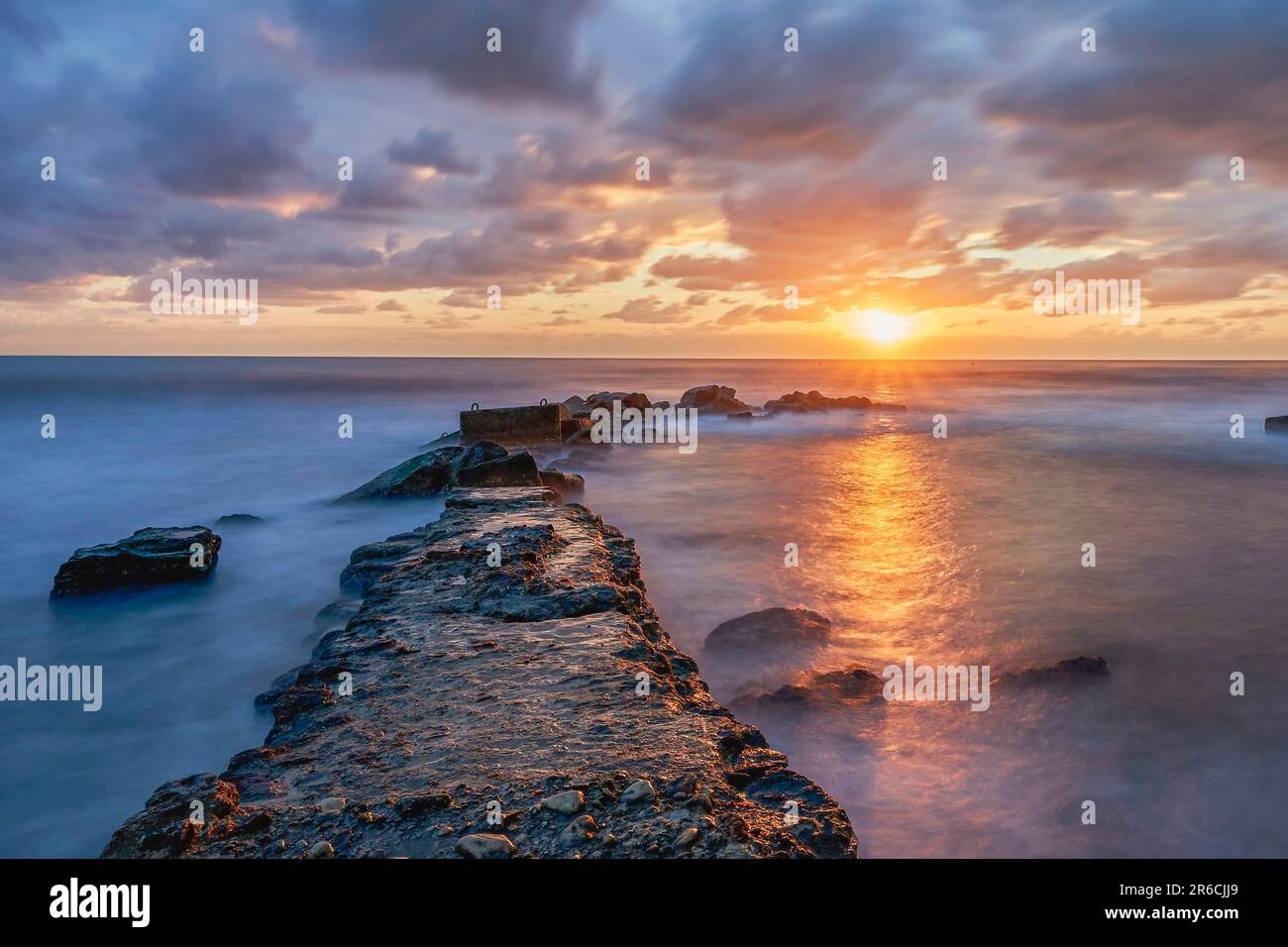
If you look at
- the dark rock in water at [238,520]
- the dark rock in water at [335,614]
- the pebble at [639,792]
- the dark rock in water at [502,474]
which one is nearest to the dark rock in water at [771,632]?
the dark rock in water at [335,614]

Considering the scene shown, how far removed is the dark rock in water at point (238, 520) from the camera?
14938 mm

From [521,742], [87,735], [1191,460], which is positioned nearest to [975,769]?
[521,742]

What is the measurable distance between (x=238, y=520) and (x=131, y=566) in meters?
4.76

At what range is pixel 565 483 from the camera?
17609 mm

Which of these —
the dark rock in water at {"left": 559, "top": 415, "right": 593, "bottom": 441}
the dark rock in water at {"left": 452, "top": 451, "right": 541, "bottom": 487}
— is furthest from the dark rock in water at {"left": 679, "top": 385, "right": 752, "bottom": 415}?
the dark rock in water at {"left": 452, "top": 451, "right": 541, "bottom": 487}

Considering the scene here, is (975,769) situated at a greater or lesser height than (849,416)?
lesser

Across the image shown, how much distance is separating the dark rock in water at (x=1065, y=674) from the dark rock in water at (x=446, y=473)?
9.39 metres

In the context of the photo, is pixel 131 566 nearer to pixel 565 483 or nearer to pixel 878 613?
pixel 565 483

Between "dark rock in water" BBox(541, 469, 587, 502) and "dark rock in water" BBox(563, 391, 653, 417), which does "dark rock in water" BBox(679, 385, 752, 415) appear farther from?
"dark rock in water" BBox(541, 469, 587, 502)

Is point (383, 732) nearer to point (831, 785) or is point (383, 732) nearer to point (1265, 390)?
point (831, 785)

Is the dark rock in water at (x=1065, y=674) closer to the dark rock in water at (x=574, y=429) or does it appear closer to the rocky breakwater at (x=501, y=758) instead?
the rocky breakwater at (x=501, y=758)

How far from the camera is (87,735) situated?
7.09 metres

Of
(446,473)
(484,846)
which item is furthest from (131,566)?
(484,846)
